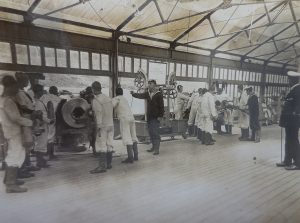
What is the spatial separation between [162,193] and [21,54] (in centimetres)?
470

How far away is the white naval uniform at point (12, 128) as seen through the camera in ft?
13.0

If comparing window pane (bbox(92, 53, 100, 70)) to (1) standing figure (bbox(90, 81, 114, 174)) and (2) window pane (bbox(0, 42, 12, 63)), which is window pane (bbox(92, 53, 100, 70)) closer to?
(2) window pane (bbox(0, 42, 12, 63))

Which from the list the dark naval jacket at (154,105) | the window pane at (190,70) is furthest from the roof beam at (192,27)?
the dark naval jacket at (154,105)

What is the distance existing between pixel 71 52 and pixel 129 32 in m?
1.75

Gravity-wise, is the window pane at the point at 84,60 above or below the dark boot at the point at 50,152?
above

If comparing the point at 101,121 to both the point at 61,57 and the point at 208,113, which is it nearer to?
the point at 61,57

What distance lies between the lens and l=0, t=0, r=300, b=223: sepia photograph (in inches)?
147

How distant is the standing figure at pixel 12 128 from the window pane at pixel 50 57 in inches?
A: 132

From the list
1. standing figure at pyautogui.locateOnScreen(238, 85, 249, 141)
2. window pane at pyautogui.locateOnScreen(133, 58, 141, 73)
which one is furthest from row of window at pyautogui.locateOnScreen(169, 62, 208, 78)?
standing figure at pyautogui.locateOnScreen(238, 85, 249, 141)

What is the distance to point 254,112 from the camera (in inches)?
324

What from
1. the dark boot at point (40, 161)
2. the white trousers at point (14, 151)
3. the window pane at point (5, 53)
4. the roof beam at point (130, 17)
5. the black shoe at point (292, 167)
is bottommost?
the black shoe at point (292, 167)

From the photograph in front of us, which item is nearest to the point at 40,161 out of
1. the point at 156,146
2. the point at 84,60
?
the point at 156,146

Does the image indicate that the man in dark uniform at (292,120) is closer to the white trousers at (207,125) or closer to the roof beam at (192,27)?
the white trousers at (207,125)

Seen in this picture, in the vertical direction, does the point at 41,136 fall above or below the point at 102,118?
below
